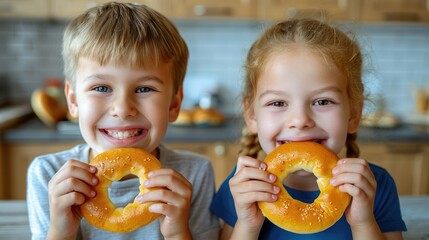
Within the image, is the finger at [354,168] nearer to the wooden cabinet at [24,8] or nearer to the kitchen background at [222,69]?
the kitchen background at [222,69]

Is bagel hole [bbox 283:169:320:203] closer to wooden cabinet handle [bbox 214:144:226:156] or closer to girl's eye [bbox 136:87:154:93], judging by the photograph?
girl's eye [bbox 136:87:154:93]

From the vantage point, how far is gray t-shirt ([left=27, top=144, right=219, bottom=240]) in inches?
37.4

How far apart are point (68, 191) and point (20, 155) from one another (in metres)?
1.62

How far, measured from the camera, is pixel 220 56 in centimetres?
287

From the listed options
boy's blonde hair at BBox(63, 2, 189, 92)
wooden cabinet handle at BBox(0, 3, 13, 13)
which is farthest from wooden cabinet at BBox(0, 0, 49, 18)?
boy's blonde hair at BBox(63, 2, 189, 92)

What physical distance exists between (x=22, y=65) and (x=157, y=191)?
233 centimetres

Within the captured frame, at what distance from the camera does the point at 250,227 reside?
830mm

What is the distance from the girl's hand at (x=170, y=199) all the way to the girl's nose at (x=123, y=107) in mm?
128

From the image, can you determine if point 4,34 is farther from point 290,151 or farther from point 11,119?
point 290,151

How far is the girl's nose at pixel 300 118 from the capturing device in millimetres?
836

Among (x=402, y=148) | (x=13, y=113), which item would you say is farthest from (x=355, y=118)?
(x=13, y=113)

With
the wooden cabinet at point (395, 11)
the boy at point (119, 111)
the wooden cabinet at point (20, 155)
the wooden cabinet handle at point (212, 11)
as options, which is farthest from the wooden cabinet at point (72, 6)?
the boy at point (119, 111)

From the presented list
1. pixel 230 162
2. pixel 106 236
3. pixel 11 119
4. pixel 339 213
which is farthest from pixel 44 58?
pixel 339 213

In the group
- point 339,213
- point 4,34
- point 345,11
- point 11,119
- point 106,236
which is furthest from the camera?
point 4,34
